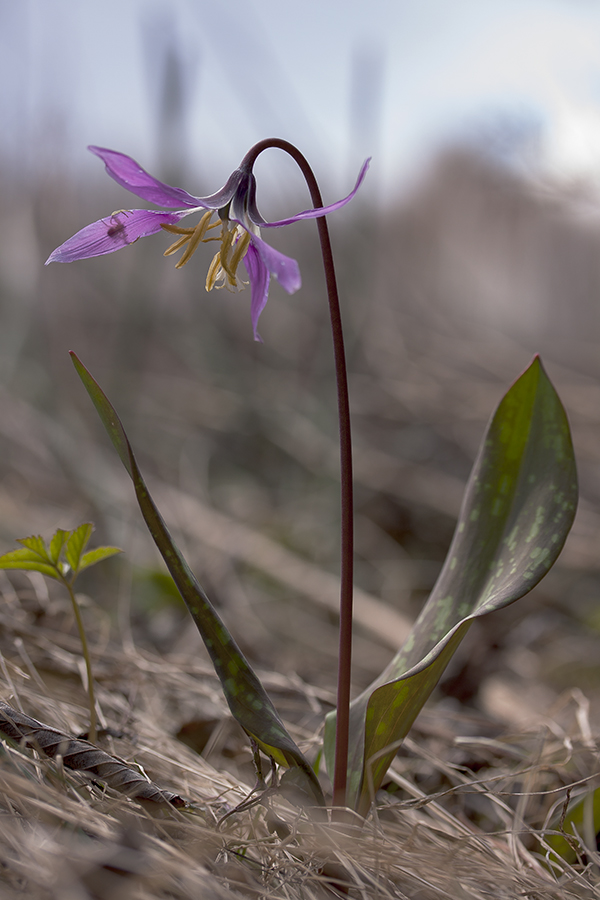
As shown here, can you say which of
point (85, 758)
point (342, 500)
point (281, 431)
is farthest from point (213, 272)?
point (281, 431)

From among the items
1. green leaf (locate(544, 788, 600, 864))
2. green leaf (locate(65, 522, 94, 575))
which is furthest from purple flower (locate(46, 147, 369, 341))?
green leaf (locate(544, 788, 600, 864))

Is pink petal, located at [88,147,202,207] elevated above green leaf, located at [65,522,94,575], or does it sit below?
above

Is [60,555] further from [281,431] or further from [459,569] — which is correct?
[281,431]

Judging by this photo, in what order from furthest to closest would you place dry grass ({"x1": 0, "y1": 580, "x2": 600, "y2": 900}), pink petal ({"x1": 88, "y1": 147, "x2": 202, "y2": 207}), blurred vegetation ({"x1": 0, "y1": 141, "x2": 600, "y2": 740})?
blurred vegetation ({"x1": 0, "y1": 141, "x2": 600, "y2": 740}) < pink petal ({"x1": 88, "y1": 147, "x2": 202, "y2": 207}) < dry grass ({"x1": 0, "y1": 580, "x2": 600, "y2": 900})

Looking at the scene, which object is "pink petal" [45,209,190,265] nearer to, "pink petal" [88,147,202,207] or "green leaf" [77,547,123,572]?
"pink petal" [88,147,202,207]

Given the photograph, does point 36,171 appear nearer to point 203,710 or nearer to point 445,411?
point 445,411

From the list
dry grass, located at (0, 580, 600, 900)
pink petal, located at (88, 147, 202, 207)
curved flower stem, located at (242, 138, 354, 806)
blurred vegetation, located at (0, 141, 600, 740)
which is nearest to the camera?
dry grass, located at (0, 580, 600, 900)

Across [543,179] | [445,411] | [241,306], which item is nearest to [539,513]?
[543,179]
